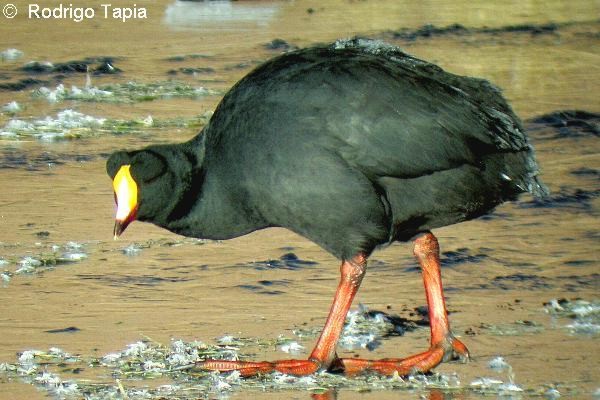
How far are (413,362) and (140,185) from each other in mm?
1336

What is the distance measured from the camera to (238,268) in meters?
6.56

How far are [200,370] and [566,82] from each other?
21.4 ft

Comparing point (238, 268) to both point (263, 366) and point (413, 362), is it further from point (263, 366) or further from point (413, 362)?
point (413, 362)

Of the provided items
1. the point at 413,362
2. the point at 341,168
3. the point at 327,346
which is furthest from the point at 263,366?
the point at 341,168

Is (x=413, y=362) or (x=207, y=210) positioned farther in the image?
(x=207, y=210)

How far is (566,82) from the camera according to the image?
11.0 metres

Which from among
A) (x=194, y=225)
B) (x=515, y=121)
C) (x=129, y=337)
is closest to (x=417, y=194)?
(x=515, y=121)

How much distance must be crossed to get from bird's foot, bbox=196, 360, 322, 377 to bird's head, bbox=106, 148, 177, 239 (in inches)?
27.4

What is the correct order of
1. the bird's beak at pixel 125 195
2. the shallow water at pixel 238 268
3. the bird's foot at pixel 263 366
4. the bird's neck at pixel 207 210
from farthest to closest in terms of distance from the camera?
the bird's neck at pixel 207 210
the bird's beak at pixel 125 195
the shallow water at pixel 238 268
the bird's foot at pixel 263 366

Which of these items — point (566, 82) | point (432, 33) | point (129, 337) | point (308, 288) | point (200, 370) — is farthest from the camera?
point (432, 33)

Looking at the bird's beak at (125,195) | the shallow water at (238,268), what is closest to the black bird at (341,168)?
the bird's beak at (125,195)

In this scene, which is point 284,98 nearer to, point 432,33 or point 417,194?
point 417,194

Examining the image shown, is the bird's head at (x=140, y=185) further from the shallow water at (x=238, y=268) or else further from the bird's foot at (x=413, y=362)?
the bird's foot at (x=413, y=362)

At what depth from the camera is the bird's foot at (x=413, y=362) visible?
5289mm
